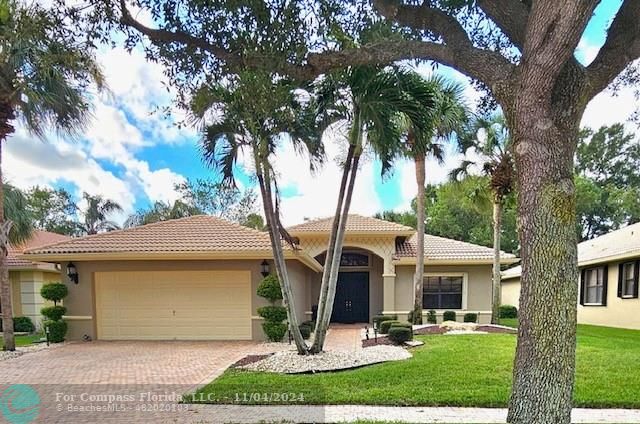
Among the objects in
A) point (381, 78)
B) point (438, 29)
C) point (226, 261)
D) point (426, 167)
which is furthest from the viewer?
point (426, 167)

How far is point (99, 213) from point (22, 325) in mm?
18413

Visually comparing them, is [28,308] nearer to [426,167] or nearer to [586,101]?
[426,167]

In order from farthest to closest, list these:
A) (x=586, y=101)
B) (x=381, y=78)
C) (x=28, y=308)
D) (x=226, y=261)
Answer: (x=28, y=308), (x=226, y=261), (x=381, y=78), (x=586, y=101)

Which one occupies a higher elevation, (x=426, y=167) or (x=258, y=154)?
(x=426, y=167)

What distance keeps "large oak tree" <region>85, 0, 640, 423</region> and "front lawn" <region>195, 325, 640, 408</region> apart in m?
2.75

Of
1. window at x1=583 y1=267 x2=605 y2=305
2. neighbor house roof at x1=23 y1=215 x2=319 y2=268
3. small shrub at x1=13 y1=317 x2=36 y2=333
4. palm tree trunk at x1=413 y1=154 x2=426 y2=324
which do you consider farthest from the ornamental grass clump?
window at x1=583 y1=267 x2=605 y2=305

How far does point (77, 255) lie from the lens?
12.0 metres

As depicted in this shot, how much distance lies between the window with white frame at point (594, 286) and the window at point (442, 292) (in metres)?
6.43

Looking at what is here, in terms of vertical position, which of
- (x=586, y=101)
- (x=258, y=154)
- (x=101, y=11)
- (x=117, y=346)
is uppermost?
(x=101, y=11)

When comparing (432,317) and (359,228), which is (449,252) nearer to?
(432,317)

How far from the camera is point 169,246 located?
12062mm

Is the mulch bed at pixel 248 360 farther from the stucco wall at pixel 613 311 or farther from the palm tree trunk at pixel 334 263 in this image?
the stucco wall at pixel 613 311

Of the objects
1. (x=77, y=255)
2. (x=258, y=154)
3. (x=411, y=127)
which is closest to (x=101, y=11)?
(x=258, y=154)

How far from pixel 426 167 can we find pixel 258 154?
916 centimetres
